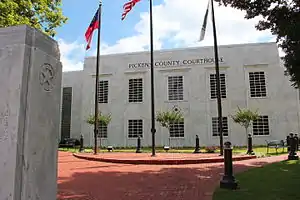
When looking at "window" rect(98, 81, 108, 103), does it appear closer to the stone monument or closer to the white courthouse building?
the white courthouse building

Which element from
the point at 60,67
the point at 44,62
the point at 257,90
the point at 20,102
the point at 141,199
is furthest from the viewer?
the point at 257,90

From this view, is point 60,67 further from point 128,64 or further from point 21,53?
point 128,64

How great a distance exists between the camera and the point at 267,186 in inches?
286

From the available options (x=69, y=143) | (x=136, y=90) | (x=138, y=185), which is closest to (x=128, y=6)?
(x=138, y=185)

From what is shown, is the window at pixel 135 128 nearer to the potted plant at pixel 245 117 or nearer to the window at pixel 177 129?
the window at pixel 177 129

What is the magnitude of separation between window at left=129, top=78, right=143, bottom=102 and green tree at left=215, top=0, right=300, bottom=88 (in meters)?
19.2

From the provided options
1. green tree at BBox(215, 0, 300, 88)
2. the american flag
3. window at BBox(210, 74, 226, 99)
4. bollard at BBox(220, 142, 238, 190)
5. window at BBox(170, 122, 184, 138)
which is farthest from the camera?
window at BBox(170, 122, 184, 138)

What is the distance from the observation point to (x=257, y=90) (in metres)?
27.3

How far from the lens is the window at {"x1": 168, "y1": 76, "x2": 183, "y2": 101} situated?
28.7 m

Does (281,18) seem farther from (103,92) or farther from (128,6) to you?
(103,92)

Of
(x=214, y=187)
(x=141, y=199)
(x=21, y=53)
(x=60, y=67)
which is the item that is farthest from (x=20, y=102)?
(x=214, y=187)

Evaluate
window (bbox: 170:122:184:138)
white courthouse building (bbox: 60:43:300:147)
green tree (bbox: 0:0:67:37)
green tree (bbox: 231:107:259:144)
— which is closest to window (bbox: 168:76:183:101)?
white courthouse building (bbox: 60:43:300:147)

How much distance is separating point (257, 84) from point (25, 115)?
27.3 meters

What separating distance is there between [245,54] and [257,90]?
364 centimetres
